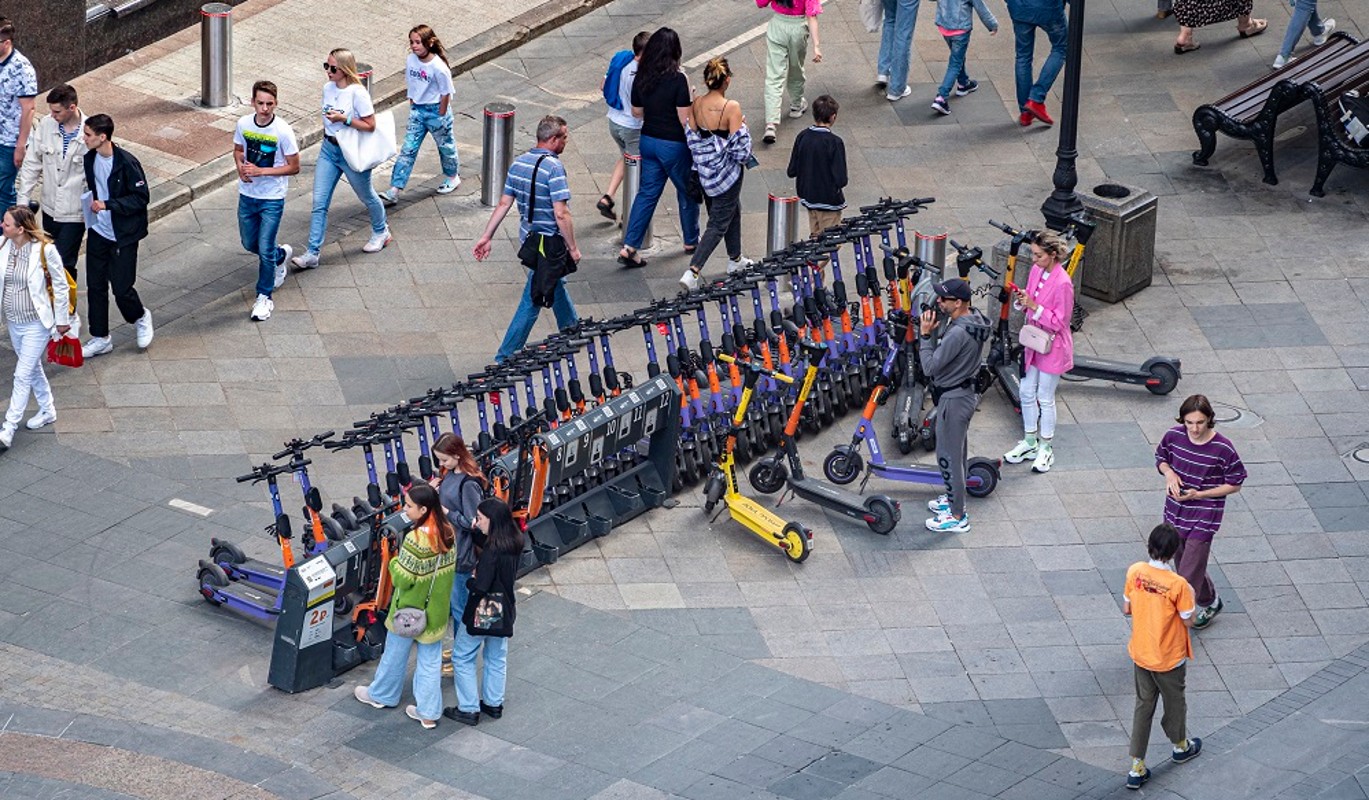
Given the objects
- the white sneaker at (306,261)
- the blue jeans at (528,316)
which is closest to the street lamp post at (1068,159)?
the blue jeans at (528,316)

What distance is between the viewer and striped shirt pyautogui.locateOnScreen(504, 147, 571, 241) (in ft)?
53.9

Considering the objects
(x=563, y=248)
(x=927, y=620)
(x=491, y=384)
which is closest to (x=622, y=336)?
(x=563, y=248)

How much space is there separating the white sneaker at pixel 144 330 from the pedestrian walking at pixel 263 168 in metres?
0.90

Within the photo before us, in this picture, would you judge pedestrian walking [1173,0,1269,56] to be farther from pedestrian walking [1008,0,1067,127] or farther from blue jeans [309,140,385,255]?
blue jeans [309,140,385,255]

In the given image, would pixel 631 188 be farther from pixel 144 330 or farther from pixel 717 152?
pixel 144 330

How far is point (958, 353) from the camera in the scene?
1488 cm

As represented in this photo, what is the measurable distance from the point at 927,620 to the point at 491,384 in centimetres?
296

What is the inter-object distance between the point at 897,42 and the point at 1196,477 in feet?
26.6

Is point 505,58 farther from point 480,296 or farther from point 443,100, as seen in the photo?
point 480,296

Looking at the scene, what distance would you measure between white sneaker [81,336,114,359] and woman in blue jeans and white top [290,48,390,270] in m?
1.71

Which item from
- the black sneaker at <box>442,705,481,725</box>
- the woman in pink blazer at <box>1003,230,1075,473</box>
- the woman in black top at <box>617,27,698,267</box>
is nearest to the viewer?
the black sneaker at <box>442,705,481,725</box>

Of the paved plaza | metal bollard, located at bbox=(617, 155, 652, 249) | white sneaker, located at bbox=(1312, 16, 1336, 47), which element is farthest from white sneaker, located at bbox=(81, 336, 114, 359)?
white sneaker, located at bbox=(1312, 16, 1336, 47)

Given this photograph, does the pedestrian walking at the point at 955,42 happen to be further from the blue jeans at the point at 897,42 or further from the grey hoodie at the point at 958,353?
the grey hoodie at the point at 958,353

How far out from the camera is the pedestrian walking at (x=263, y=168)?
1739 cm
